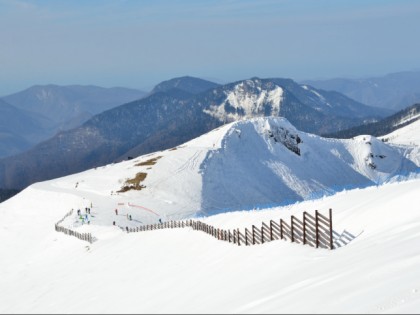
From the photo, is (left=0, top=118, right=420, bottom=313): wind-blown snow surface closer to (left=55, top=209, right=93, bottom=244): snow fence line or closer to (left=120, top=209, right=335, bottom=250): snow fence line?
(left=120, top=209, right=335, bottom=250): snow fence line

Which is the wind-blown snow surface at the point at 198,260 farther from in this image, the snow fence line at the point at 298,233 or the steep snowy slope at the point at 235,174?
the steep snowy slope at the point at 235,174

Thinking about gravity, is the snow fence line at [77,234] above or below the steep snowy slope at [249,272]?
below

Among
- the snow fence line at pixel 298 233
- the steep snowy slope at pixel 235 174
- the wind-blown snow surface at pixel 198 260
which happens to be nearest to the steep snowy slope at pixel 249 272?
the wind-blown snow surface at pixel 198 260

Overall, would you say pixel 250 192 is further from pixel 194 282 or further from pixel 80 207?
pixel 194 282

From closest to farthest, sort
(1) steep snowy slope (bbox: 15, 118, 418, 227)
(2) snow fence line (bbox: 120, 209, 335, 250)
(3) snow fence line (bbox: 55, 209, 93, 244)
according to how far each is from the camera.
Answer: (2) snow fence line (bbox: 120, 209, 335, 250)
(3) snow fence line (bbox: 55, 209, 93, 244)
(1) steep snowy slope (bbox: 15, 118, 418, 227)

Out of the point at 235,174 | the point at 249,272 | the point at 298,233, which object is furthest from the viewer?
the point at 235,174

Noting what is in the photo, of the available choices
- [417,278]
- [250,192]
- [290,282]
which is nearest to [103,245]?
[290,282]

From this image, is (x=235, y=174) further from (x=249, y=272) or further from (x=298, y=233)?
(x=249, y=272)

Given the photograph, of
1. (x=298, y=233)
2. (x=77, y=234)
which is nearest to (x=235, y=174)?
(x=77, y=234)

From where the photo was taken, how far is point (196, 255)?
31.3 meters

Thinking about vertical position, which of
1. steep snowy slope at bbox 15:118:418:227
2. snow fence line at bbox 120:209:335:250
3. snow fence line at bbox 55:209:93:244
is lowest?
steep snowy slope at bbox 15:118:418:227

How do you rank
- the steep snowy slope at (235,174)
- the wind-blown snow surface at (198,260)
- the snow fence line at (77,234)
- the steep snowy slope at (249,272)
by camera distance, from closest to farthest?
the steep snowy slope at (249,272) → the wind-blown snow surface at (198,260) → the snow fence line at (77,234) → the steep snowy slope at (235,174)

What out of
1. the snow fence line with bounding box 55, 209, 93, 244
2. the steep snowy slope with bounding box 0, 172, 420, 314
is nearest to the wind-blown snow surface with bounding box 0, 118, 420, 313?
the steep snowy slope with bounding box 0, 172, 420, 314

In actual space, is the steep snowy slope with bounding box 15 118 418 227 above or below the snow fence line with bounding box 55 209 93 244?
below
